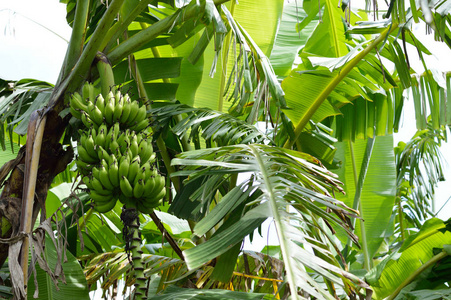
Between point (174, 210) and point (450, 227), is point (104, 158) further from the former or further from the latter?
point (450, 227)

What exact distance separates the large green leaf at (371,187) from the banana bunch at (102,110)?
1958 mm

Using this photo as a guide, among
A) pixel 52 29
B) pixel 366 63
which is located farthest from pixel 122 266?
pixel 366 63

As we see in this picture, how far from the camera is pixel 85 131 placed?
1.58 metres

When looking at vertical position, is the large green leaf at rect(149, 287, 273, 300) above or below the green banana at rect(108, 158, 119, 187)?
below

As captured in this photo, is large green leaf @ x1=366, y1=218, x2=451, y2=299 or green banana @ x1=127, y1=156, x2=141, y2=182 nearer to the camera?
green banana @ x1=127, y1=156, x2=141, y2=182

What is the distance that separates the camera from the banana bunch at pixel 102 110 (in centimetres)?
152

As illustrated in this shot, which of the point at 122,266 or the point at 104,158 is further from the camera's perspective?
the point at 122,266

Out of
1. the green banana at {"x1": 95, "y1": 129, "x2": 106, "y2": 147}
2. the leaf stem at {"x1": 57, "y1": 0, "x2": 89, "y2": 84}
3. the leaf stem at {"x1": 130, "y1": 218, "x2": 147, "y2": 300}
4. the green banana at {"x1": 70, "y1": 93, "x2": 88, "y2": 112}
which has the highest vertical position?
the leaf stem at {"x1": 57, "y1": 0, "x2": 89, "y2": 84}

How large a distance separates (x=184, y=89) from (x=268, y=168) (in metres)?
1.19

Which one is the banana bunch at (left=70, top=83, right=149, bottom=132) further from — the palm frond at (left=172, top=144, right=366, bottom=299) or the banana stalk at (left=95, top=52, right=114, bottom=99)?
the palm frond at (left=172, top=144, right=366, bottom=299)

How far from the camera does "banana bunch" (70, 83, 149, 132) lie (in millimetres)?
1517

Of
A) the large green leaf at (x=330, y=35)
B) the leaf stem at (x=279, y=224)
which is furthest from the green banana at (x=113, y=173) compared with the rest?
the large green leaf at (x=330, y=35)

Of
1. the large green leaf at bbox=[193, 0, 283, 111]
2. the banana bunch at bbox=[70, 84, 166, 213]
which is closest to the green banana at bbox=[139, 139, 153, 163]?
the banana bunch at bbox=[70, 84, 166, 213]

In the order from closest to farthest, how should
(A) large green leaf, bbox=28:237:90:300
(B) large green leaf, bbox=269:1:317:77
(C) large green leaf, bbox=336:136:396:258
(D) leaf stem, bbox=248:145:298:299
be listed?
(D) leaf stem, bbox=248:145:298:299
(A) large green leaf, bbox=28:237:90:300
(B) large green leaf, bbox=269:1:317:77
(C) large green leaf, bbox=336:136:396:258
